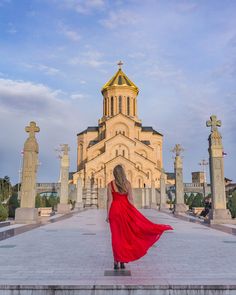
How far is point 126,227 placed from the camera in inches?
168

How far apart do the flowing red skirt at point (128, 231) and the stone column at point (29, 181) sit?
743 cm

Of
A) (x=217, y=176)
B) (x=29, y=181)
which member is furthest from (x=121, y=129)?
(x=29, y=181)

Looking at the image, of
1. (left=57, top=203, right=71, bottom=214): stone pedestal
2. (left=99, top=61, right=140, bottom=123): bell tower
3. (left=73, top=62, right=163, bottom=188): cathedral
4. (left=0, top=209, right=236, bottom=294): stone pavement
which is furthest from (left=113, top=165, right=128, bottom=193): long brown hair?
(left=99, top=61, right=140, bottom=123): bell tower

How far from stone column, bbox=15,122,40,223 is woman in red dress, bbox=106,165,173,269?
7363mm

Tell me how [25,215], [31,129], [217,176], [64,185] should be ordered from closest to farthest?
[25,215] < [217,176] < [31,129] < [64,185]

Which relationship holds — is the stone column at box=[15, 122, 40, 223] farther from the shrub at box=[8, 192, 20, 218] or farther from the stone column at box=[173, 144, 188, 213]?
the stone column at box=[173, 144, 188, 213]

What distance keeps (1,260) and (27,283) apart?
1.64m

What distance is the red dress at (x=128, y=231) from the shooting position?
4.15 metres

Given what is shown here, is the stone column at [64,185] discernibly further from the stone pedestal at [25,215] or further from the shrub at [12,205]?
the stone pedestal at [25,215]

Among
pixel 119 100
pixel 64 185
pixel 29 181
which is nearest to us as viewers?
pixel 29 181

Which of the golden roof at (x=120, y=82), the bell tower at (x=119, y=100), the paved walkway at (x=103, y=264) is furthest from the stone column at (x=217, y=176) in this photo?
the golden roof at (x=120, y=82)

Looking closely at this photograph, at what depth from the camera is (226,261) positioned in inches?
192

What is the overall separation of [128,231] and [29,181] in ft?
25.6

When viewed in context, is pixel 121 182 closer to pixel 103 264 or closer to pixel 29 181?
pixel 103 264
